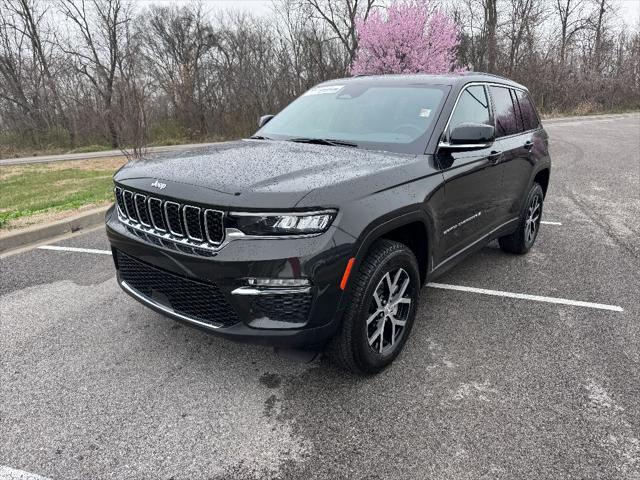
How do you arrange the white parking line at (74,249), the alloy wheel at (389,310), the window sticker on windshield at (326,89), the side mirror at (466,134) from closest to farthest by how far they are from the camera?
the alloy wheel at (389,310)
the side mirror at (466,134)
the window sticker on windshield at (326,89)
the white parking line at (74,249)

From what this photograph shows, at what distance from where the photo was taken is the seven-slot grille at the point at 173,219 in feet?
7.73

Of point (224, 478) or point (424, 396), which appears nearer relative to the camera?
point (224, 478)

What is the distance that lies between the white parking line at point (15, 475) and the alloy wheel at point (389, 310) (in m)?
1.79

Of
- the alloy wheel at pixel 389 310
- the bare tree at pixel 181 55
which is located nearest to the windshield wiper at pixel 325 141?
the alloy wheel at pixel 389 310

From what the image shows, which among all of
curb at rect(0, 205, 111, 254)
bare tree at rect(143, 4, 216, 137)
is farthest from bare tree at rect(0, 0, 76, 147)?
curb at rect(0, 205, 111, 254)

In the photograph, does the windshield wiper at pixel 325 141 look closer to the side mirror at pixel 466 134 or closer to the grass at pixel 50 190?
the side mirror at pixel 466 134

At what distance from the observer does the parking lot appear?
2209mm

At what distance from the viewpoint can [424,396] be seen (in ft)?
8.76

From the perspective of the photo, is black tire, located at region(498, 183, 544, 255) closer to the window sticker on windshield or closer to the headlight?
the window sticker on windshield

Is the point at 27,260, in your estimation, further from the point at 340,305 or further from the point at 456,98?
the point at 456,98

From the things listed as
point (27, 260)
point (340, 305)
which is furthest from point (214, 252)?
point (27, 260)

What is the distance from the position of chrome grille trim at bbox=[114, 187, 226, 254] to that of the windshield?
4.43ft

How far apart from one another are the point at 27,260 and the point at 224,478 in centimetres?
422

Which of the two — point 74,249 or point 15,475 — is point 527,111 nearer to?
point 15,475
